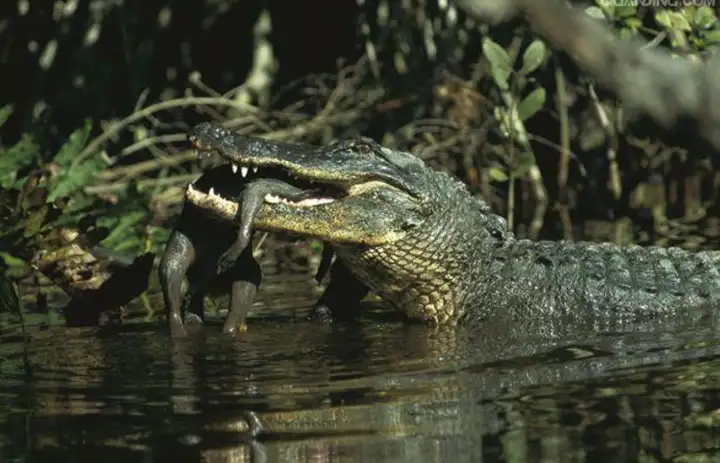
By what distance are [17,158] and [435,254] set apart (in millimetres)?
2099

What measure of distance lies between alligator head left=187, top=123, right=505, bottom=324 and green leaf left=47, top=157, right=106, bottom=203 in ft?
4.94

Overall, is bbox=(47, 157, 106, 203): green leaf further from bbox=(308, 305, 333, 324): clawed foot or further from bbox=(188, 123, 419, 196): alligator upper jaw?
bbox=(188, 123, 419, 196): alligator upper jaw

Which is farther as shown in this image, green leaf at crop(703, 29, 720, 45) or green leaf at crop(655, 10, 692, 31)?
green leaf at crop(655, 10, 692, 31)

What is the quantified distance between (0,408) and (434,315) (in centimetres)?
240

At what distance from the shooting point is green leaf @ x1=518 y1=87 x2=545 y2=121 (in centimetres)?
765

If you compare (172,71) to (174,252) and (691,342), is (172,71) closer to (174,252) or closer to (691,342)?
(174,252)

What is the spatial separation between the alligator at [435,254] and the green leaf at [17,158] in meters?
1.40

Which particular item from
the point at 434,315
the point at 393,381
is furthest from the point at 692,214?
the point at 393,381

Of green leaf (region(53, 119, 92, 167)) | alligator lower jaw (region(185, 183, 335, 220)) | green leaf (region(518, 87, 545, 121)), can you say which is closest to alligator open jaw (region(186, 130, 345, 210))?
alligator lower jaw (region(185, 183, 335, 220))

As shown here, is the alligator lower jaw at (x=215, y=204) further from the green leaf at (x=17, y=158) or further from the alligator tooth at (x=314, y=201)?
the green leaf at (x=17, y=158)

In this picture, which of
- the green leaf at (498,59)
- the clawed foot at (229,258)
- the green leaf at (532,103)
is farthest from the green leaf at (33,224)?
the green leaf at (532,103)

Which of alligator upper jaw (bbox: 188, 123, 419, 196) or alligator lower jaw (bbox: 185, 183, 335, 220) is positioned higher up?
alligator upper jaw (bbox: 188, 123, 419, 196)

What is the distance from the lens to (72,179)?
6.86 m

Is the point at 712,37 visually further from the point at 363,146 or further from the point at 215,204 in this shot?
the point at 215,204
